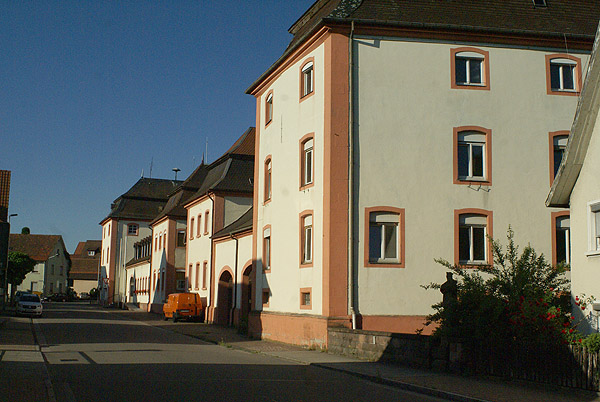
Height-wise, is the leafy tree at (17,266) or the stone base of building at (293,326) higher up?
the leafy tree at (17,266)

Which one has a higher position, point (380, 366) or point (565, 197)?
point (565, 197)

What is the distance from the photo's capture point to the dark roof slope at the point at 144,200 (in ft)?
251

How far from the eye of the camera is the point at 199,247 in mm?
44062

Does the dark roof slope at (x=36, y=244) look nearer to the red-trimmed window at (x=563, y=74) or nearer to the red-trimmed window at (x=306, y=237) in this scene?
the red-trimmed window at (x=306, y=237)

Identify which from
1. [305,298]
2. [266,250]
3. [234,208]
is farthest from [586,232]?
[234,208]

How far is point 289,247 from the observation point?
2512 cm

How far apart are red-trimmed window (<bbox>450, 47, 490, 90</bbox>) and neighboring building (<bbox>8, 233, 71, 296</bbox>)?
290ft

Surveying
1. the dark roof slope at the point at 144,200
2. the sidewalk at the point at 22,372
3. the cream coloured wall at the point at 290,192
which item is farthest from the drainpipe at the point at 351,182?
the dark roof slope at the point at 144,200

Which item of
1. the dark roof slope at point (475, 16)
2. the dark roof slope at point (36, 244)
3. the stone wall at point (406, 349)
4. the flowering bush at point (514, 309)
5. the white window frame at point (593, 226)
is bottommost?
the stone wall at point (406, 349)

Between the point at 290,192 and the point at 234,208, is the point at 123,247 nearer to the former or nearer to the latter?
the point at 234,208

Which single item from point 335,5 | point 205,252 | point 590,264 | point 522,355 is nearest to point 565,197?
point 590,264

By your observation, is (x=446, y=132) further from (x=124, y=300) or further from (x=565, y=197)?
(x=124, y=300)

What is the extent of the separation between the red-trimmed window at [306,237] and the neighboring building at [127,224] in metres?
54.0

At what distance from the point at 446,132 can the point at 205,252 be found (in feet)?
73.8
